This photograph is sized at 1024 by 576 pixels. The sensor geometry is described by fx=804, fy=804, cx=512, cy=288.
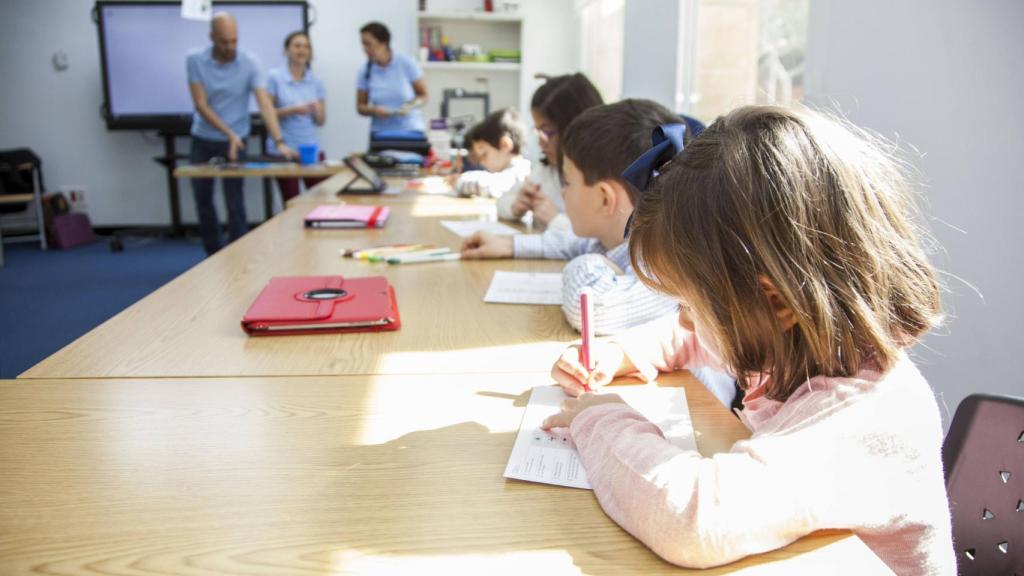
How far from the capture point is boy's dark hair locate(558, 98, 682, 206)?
1603 mm

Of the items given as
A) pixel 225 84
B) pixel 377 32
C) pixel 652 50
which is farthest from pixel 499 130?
pixel 225 84

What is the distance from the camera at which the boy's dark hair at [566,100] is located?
2.35 m

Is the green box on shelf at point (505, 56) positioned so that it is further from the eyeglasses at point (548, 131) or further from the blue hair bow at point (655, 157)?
the blue hair bow at point (655, 157)

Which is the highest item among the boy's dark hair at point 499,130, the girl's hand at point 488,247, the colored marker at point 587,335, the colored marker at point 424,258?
the boy's dark hair at point 499,130

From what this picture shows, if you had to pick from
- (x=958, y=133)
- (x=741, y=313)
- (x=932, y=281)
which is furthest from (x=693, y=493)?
(x=958, y=133)

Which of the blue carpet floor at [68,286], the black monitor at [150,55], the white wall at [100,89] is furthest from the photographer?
the white wall at [100,89]

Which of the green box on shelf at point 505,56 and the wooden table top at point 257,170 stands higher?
the green box on shelf at point 505,56

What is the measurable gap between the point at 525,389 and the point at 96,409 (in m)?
0.54

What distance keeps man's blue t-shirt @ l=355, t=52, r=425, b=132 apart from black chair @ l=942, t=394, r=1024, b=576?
15.6 ft

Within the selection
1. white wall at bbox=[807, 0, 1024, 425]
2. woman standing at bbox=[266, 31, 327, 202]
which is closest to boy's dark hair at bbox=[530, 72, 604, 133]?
white wall at bbox=[807, 0, 1024, 425]

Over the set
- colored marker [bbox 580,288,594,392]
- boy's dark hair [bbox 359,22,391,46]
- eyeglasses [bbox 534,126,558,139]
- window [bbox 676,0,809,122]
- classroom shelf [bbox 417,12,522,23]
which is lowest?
colored marker [bbox 580,288,594,392]

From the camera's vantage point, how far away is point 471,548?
679 mm

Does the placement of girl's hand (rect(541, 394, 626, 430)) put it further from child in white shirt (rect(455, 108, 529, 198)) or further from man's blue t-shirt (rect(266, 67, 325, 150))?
man's blue t-shirt (rect(266, 67, 325, 150))

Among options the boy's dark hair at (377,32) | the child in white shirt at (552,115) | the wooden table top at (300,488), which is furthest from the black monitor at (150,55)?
the wooden table top at (300,488)
